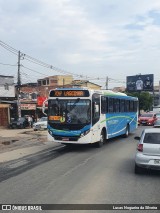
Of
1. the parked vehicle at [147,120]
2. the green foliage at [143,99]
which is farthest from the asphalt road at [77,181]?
the green foliage at [143,99]

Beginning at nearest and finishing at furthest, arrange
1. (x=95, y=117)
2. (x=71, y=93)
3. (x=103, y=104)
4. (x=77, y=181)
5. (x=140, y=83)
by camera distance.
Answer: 1. (x=77, y=181)
2. (x=71, y=93)
3. (x=95, y=117)
4. (x=103, y=104)
5. (x=140, y=83)

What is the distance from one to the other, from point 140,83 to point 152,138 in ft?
244

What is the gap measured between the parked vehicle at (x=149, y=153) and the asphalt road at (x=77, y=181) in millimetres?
391

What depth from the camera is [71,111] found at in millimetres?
17672

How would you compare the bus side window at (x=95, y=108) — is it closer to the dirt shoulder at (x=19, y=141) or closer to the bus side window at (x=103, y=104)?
the bus side window at (x=103, y=104)

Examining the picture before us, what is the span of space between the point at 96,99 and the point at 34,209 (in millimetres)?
11417

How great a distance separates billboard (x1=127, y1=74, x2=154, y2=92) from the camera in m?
83.4

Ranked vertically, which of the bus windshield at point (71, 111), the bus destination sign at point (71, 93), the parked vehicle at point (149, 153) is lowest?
the parked vehicle at point (149, 153)

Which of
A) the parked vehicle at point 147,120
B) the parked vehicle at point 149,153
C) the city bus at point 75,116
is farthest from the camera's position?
the parked vehicle at point 147,120

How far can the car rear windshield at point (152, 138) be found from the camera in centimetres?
1129

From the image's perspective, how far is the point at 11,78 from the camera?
5503cm

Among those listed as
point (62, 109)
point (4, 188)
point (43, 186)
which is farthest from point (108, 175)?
point (62, 109)

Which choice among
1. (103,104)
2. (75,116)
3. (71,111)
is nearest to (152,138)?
(75,116)

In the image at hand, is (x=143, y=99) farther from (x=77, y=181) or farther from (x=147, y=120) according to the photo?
(x=77, y=181)
